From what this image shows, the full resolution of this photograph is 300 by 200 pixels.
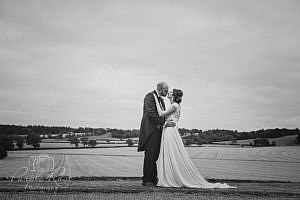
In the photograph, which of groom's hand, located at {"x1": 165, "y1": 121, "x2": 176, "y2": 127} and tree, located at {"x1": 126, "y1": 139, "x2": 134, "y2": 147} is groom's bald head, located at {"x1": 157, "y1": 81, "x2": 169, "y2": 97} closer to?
groom's hand, located at {"x1": 165, "y1": 121, "x2": 176, "y2": 127}

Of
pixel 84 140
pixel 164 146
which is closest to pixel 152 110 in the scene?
pixel 164 146

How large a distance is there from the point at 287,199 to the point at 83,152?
3392cm

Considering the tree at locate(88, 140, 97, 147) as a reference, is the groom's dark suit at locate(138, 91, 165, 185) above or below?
above

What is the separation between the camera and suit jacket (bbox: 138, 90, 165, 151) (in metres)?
12.8

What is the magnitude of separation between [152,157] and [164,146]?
1.97 feet

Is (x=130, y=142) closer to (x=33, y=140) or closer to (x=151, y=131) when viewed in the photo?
(x=33, y=140)

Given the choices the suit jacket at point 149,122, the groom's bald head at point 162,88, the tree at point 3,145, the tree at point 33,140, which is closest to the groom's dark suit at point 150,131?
the suit jacket at point 149,122

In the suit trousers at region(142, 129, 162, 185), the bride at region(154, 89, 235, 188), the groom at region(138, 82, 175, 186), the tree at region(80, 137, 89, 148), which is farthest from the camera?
the tree at region(80, 137, 89, 148)

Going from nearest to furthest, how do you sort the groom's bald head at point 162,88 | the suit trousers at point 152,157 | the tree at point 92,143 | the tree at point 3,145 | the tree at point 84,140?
the suit trousers at point 152,157, the groom's bald head at point 162,88, the tree at point 3,145, the tree at point 84,140, the tree at point 92,143

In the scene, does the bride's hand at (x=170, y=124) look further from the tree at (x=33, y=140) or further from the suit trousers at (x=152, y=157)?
the tree at (x=33, y=140)

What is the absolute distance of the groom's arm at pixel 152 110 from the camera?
12.8 m

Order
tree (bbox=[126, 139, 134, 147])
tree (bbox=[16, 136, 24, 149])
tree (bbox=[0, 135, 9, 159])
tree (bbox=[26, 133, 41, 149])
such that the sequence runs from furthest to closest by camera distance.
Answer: tree (bbox=[126, 139, 134, 147]) < tree (bbox=[26, 133, 41, 149]) < tree (bbox=[16, 136, 24, 149]) < tree (bbox=[0, 135, 9, 159])

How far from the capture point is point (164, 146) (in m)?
12.5

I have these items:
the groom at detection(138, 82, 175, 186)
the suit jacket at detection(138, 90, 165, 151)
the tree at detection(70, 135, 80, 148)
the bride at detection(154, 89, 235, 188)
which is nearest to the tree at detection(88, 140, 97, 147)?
the tree at detection(70, 135, 80, 148)
